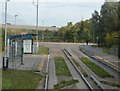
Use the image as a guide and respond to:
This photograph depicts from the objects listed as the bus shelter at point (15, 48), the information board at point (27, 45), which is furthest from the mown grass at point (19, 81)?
the information board at point (27, 45)

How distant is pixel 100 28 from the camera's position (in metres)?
81.4

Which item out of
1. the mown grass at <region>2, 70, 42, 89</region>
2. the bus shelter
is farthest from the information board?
the mown grass at <region>2, 70, 42, 89</region>

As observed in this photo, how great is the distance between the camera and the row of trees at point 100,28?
65.5 m

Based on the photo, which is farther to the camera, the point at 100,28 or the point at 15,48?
the point at 100,28

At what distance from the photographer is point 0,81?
22.4 meters

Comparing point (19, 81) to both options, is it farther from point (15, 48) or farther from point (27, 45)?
point (27, 45)

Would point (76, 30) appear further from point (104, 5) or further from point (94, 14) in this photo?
point (104, 5)

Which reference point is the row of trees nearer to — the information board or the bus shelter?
the information board

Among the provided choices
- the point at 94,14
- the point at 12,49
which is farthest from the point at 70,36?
the point at 12,49

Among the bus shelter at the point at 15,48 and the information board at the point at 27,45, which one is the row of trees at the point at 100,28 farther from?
the bus shelter at the point at 15,48

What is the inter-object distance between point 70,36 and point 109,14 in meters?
33.3

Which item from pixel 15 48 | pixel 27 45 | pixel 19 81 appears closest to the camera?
pixel 19 81

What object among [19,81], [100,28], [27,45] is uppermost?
[100,28]

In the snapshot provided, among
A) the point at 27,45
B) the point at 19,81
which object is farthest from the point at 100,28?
the point at 19,81
